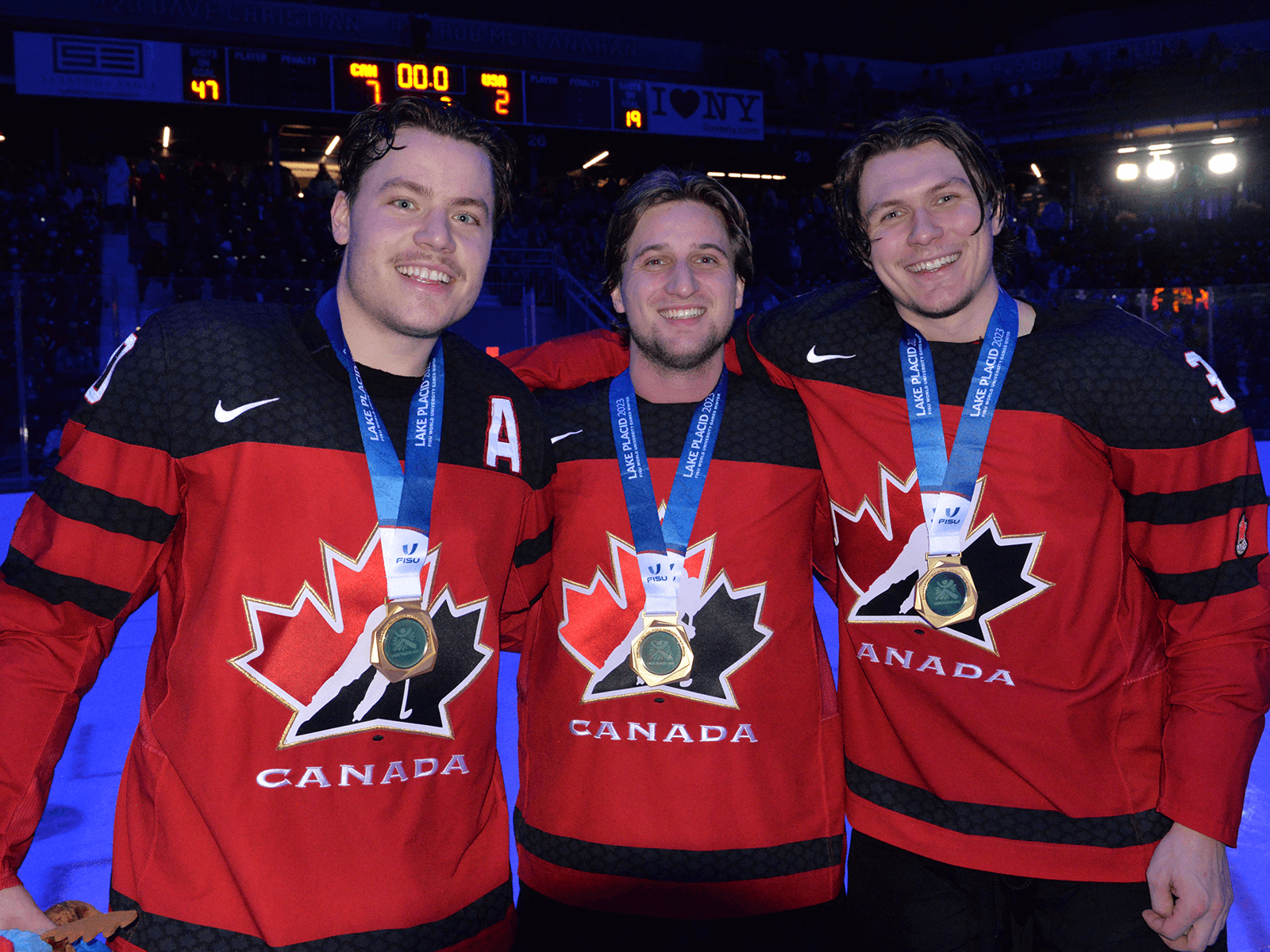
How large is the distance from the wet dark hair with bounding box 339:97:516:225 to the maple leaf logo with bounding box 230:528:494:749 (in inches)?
28.3

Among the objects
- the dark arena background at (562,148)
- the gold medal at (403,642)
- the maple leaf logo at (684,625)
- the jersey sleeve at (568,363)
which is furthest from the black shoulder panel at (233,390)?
the dark arena background at (562,148)

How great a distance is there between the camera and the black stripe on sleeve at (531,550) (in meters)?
1.96

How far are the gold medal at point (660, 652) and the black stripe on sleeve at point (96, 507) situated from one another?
2.89 ft

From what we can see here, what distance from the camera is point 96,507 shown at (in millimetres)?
1496

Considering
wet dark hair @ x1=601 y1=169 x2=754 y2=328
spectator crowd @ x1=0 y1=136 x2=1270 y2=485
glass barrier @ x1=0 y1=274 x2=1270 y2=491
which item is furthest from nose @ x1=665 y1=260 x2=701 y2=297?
glass barrier @ x1=0 y1=274 x2=1270 y2=491

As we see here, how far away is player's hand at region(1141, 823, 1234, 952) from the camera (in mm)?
1643

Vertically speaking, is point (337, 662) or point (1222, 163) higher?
point (1222, 163)

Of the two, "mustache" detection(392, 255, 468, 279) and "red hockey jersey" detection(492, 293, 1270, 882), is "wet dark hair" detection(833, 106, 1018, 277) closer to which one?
"red hockey jersey" detection(492, 293, 1270, 882)

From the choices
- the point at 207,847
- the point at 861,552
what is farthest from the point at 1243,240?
the point at 207,847

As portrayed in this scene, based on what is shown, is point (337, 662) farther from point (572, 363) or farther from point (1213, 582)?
point (1213, 582)

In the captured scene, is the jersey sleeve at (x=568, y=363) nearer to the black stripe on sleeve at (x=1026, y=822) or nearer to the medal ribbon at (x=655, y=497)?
the medal ribbon at (x=655, y=497)

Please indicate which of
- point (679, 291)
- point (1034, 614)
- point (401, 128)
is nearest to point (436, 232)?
point (401, 128)

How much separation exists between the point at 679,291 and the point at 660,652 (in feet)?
2.47

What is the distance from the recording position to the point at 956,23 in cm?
2367
